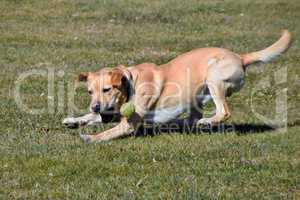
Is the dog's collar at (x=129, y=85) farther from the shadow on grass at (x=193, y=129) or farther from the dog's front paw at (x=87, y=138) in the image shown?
the dog's front paw at (x=87, y=138)

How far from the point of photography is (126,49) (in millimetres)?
18422

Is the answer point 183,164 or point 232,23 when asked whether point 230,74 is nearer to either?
point 183,164

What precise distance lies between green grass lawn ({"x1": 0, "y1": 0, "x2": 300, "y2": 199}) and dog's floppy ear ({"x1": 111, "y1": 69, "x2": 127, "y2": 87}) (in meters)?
0.68

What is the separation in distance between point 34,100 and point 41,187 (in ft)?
16.7

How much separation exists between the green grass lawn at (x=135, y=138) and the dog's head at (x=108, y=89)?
46 cm

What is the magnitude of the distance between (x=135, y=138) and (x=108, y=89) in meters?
0.69

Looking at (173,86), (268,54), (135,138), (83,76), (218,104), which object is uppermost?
(268,54)

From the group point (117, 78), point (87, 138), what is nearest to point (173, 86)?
point (117, 78)

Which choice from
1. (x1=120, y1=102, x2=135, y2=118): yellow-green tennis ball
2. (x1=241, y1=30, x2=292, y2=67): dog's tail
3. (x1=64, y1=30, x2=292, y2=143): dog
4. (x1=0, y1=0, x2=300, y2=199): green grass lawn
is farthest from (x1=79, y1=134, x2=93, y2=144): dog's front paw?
(x1=241, y1=30, x2=292, y2=67): dog's tail

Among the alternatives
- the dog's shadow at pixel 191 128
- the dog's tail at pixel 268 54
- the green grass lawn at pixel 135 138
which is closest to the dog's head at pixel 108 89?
the dog's shadow at pixel 191 128

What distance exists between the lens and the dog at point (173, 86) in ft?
31.7

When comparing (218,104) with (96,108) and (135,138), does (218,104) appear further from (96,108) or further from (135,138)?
(96,108)

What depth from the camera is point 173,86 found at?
1039 centimetres

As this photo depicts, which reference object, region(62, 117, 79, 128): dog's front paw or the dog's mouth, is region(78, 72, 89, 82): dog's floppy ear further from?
region(62, 117, 79, 128): dog's front paw
